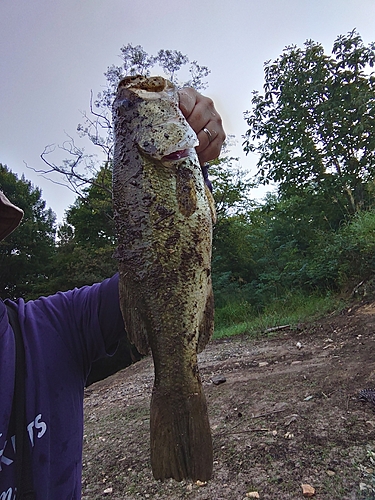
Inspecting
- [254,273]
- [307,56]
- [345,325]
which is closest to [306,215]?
[254,273]

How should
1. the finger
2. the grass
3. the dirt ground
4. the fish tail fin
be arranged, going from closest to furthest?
the fish tail fin
the finger
the dirt ground
the grass

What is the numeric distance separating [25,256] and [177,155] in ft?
53.0

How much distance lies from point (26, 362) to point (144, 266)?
0.47m

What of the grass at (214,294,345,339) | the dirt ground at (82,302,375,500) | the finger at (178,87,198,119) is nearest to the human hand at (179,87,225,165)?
the finger at (178,87,198,119)

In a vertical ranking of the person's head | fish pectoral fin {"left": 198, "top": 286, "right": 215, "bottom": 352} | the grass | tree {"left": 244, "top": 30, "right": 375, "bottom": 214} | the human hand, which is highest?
tree {"left": 244, "top": 30, "right": 375, "bottom": 214}

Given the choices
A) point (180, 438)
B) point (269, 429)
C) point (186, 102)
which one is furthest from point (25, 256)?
point (180, 438)

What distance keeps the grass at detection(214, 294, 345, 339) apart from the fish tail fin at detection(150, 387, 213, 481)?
6.85 meters

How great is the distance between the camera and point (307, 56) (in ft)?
33.9

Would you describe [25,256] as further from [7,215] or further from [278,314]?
[7,215]

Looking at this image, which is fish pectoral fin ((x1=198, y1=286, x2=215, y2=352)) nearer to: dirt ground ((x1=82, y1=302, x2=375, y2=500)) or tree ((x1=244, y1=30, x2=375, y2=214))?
dirt ground ((x1=82, y1=302, x2=375, y2=500))

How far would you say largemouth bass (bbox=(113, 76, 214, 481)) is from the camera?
4.04ft

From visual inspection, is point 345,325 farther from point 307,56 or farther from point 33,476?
point 307,56

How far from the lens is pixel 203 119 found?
1.41m

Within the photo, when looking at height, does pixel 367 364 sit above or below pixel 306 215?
below
